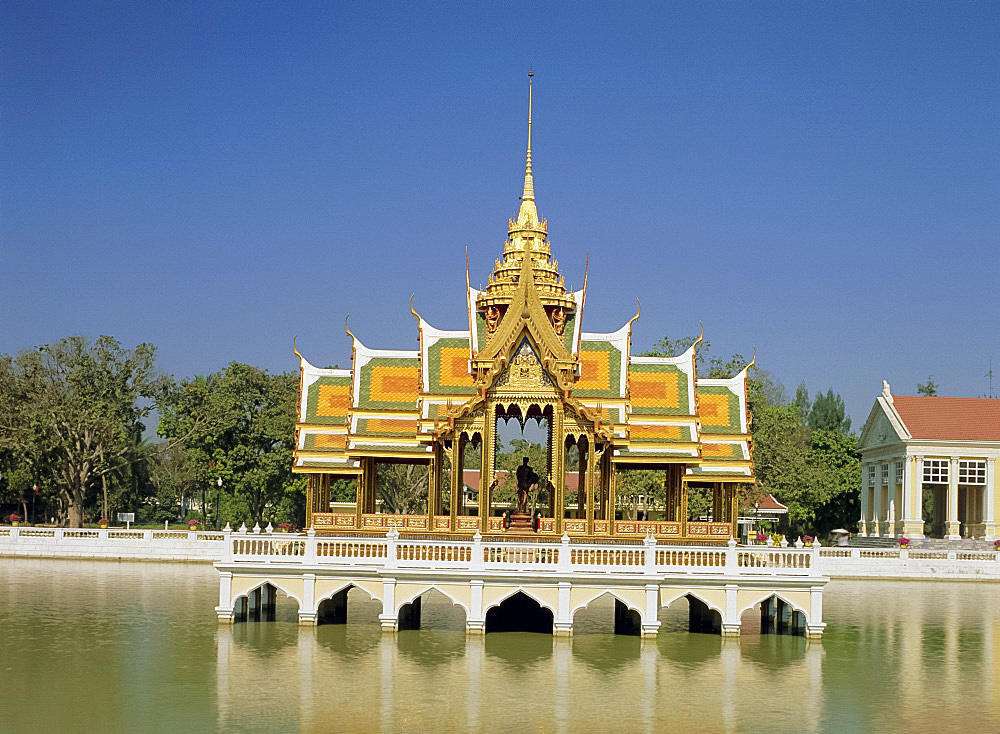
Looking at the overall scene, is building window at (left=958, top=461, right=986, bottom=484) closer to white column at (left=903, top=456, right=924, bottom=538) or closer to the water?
white column at (left=903, top=456, right=924, bottom=538)

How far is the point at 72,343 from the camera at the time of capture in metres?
64.5

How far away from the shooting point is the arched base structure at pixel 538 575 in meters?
24.1

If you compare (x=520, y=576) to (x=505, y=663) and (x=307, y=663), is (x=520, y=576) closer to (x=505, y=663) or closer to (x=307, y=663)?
(x=505, y=663)

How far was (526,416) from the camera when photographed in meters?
27.2

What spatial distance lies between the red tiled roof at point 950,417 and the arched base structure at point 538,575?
150 ft

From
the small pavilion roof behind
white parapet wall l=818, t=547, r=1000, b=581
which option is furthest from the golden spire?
the small pavilion roof behind

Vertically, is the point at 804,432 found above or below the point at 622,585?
above

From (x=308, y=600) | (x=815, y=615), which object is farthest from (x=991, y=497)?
(x=308, y=600)

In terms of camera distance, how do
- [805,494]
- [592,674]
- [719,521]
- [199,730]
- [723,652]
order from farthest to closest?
1. [805,494]
2. [719,521]
3. [723,652]
4. [592,674]
5. [199,730]

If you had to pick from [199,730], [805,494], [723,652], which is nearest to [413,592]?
[723,652]

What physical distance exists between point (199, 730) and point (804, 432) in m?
69.8

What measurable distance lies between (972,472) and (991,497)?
183cm

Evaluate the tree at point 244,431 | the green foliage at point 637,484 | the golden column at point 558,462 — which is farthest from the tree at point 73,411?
the golden column at point 558,462

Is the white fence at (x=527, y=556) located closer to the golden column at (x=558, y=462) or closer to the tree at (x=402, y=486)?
the golden column at (x=558, y=462)
